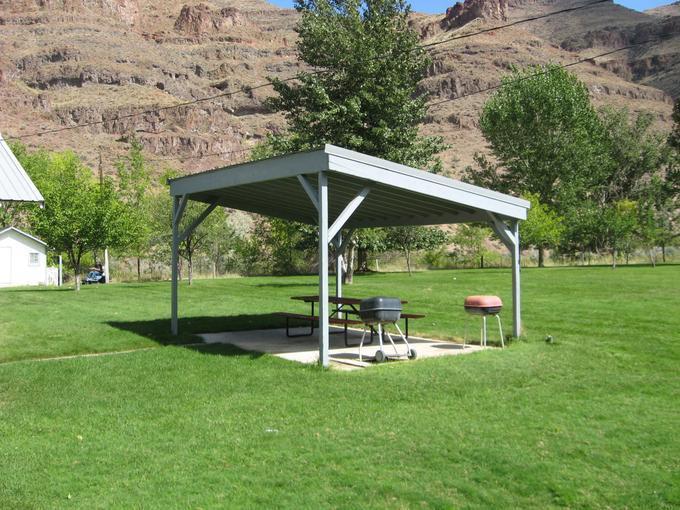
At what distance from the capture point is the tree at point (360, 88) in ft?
80.4

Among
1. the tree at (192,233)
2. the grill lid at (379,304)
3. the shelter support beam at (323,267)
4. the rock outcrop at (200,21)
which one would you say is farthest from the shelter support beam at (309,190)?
the rock outcrop at (200,21)

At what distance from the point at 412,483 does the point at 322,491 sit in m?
0.59

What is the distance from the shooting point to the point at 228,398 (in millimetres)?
6688

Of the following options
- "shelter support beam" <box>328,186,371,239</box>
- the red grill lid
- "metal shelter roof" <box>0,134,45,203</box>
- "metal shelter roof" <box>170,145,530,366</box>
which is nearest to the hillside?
"metal shelter roof" <box>170,145,530,366</box>

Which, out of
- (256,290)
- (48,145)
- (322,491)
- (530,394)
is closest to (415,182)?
(530,394)

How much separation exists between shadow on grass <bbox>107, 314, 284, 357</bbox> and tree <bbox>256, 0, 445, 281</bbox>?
10677 millimetres

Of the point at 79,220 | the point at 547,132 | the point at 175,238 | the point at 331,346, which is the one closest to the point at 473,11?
the point at 547,132

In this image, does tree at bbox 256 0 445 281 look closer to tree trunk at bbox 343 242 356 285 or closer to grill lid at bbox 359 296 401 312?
tree trunk at bbox 343 242 356 285

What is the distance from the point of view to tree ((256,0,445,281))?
24516 millimetres

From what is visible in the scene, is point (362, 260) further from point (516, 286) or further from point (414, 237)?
point (516, 286)

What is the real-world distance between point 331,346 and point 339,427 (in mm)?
4904

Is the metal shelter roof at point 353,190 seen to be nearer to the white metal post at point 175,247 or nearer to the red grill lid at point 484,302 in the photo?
the white metal post at point 175,247

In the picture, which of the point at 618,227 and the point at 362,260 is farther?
the point at 362,260

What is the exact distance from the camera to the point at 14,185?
9516 millimetres
